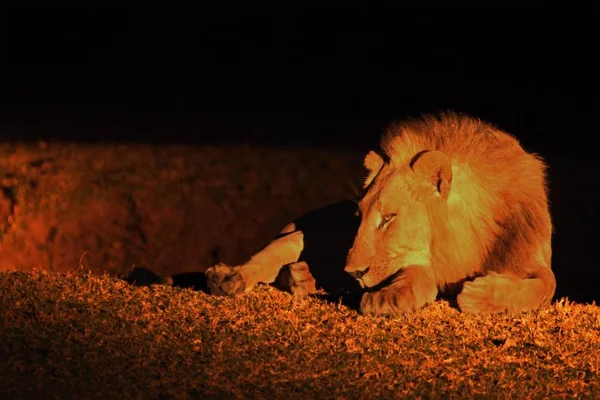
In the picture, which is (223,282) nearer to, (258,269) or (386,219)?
(258,269)

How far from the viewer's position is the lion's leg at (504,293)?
5477mm

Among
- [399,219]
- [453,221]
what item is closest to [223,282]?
[399,219]

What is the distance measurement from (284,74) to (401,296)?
16.2 feet

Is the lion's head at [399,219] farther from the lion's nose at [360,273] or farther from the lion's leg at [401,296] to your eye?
the lion's leg at [401,296]

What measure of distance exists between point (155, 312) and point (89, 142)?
369 cm

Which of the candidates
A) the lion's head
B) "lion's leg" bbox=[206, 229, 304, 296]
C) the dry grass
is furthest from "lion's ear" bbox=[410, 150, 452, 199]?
"lion's leg" bbox=[206, 229, 304, 296]

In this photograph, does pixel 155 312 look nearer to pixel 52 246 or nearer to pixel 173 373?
pixel 173 373

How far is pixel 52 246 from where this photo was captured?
7.96m

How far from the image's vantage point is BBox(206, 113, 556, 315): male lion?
555 cm

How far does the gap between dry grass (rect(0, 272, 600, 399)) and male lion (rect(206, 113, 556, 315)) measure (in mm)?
143

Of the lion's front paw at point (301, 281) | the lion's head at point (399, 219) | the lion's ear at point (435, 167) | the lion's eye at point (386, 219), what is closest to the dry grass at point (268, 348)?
the lion's front paw at point (301, 281)

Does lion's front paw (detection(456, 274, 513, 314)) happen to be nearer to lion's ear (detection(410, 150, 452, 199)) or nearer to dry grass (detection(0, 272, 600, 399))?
dry grass (detection(0, 272, 600, 399))

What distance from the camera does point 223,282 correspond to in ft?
19.0

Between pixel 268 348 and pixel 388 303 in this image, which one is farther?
pixel 388 303
